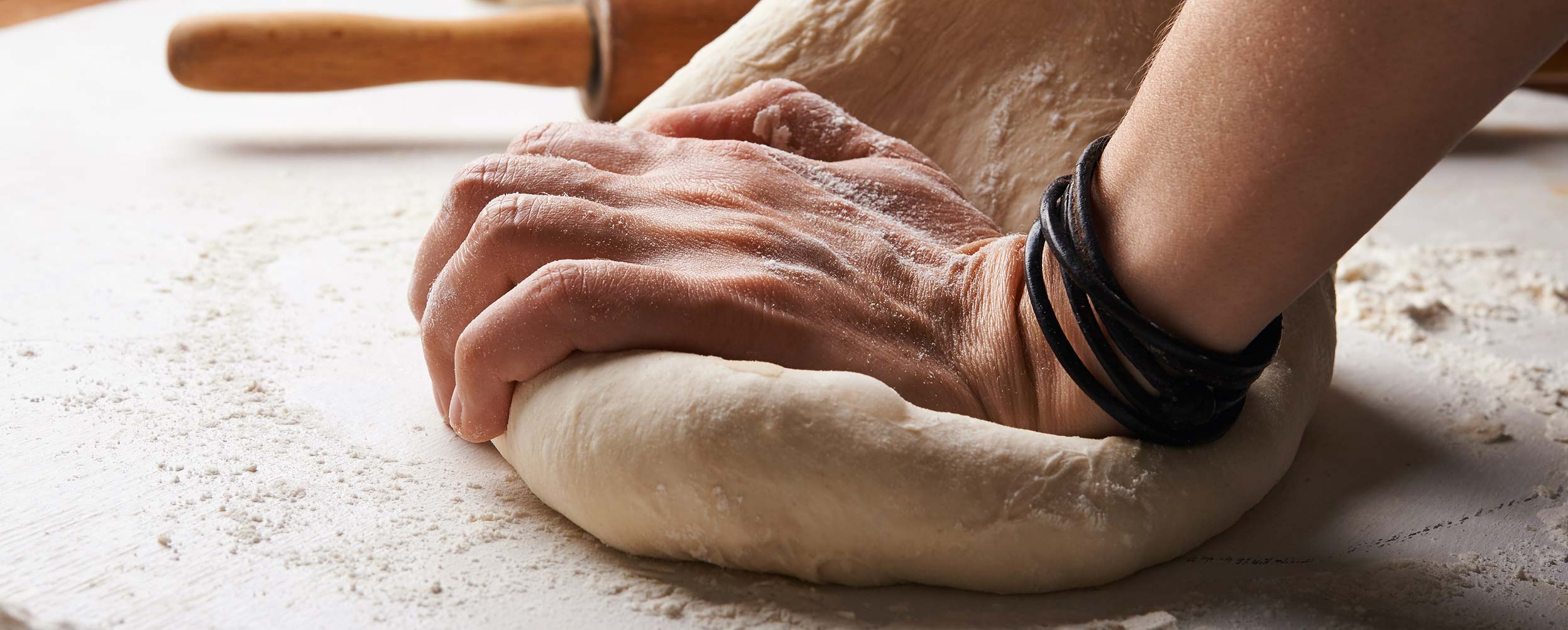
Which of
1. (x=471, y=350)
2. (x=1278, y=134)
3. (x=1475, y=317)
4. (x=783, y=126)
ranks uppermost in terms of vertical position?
(x=1278, y=134)

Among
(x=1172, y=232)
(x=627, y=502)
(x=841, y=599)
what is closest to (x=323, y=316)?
Answer: (x=627, y=502)

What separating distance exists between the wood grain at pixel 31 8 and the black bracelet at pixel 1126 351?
140 inches

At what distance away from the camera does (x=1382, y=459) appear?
119 cm

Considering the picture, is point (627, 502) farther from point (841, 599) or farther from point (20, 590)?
point (20, 590)

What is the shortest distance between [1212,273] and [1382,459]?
52 cm

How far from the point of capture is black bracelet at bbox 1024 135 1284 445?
2.88 feet

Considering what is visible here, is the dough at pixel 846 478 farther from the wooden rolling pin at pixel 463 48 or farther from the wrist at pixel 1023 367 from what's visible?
the wooden rolling pin at pixel 463 48

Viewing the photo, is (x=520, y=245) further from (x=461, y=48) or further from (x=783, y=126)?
(x=461, y=48)

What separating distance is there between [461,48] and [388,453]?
4.88 feet

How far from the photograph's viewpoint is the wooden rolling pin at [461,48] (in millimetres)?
2285

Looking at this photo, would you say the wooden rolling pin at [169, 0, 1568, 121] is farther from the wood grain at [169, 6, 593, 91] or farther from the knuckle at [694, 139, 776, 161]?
the knuckle at [694, 139, 776, 161]

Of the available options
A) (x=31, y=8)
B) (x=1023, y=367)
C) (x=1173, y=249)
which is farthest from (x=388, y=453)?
(x=31, y=8)

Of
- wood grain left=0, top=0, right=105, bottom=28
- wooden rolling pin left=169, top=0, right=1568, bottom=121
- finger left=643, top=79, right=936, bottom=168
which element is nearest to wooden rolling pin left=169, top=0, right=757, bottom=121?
wooden rolling pin left=169, top=0, right=1568, bottom=121

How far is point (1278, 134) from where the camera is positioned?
743 mm
